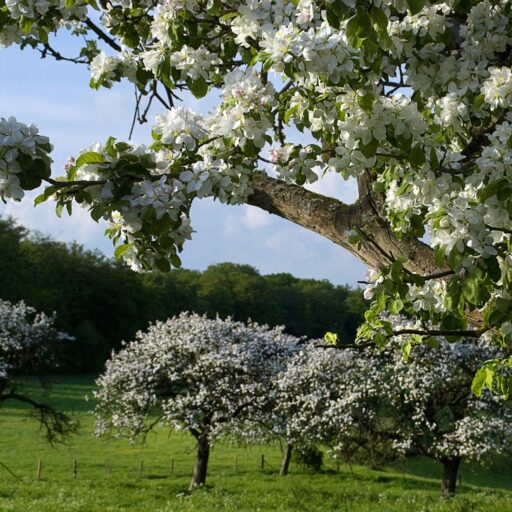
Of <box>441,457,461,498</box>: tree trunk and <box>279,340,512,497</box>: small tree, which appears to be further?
<box>441,457,461,498</box>: tree trunk

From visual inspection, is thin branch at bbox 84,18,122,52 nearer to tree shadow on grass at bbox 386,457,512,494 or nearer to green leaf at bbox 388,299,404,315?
green leaf at bbox 388,299,404,315

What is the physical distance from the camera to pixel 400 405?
25625 mm

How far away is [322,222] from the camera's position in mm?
5055

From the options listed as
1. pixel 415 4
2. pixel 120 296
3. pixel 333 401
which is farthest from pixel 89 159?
pixel 120 296

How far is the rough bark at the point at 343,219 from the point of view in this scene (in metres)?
4.78

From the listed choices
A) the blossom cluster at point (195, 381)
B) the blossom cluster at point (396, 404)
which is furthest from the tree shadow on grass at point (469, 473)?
the blossom cluster at point (195, 381)

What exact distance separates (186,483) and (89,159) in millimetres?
26216

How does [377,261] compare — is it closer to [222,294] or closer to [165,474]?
[165,474]

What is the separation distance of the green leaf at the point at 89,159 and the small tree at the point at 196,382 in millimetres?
23481

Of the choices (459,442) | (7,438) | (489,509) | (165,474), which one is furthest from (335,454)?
(7,438)

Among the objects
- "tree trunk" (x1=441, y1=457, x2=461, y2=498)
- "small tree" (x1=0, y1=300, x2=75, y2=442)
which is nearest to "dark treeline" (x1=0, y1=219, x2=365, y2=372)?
"small tree" (x1=0, y1=300, x2=75, y2=442)

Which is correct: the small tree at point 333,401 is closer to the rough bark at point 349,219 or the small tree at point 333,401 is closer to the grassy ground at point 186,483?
the grassy ground at point 186,483

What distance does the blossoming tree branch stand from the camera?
11.0ft

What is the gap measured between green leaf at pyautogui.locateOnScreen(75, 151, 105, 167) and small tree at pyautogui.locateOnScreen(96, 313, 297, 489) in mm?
23481
